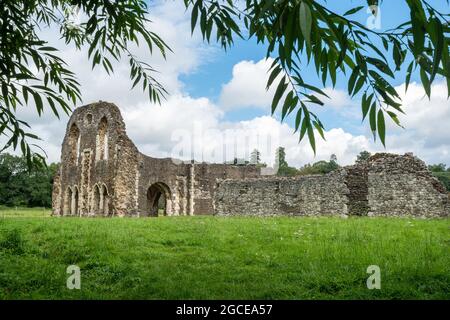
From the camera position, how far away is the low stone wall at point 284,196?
18172mm

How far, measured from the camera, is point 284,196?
20250 mm

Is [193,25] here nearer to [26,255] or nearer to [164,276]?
[164,276]

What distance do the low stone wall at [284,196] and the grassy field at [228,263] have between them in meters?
7.92

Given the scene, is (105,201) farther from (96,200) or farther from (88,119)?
(88,119)

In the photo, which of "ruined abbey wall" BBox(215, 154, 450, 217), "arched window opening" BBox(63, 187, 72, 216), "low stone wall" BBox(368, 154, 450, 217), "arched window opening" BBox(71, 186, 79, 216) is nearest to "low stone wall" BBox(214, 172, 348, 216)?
"ruined abbey wall" BBox(215, 154, 450, 217)

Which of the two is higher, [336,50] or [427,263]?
[336,50]

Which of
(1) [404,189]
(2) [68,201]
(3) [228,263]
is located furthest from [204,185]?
(3) [228,263]

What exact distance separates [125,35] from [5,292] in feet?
11.5

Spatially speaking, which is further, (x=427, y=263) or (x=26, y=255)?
(x=26, y=255)

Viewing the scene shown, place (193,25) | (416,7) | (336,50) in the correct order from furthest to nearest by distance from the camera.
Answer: (193,25) < (336,50) < (416,7)

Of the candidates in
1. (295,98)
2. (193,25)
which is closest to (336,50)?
(295,98)

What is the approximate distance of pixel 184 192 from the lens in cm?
3192

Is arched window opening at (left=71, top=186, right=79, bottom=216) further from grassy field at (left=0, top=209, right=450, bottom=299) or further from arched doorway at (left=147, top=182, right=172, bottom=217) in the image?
grassy field at (left=0, top=209, right=450, bottom=299)
